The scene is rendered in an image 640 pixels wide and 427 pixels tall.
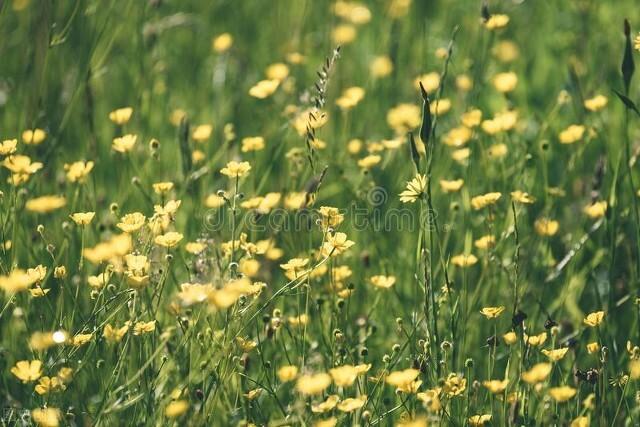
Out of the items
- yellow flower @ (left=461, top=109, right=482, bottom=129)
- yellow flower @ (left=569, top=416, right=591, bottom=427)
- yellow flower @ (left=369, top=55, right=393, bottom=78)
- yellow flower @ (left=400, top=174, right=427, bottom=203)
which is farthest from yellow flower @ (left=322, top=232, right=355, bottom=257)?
yellow flower @ (left=369, top=55, right=393, bottom=78)

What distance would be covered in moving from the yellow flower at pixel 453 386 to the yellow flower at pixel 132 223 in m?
0.76

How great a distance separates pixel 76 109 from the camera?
3496 mm

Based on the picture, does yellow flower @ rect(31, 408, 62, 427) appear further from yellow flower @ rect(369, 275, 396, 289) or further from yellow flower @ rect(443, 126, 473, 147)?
yellow flower @ rect(443, 126, 473, 147)

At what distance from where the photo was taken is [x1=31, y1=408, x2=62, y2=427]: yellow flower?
1662 millimetres

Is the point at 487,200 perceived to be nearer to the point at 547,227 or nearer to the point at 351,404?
the point at 547,227

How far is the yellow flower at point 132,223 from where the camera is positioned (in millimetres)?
2023

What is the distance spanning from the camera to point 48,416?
1716 mm

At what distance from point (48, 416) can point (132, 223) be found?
546 millimetres

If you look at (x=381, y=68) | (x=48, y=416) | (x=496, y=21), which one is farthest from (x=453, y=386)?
(x=381, y=68)

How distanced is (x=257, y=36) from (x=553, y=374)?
7.66 ft

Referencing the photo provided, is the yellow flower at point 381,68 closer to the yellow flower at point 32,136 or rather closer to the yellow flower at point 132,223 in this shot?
the yellow flower at point 32,136

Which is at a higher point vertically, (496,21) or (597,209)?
(496,21)

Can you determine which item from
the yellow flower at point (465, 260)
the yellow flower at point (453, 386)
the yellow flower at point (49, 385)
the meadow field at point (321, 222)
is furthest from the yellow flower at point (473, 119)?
the yellow flower at point (49, 385)

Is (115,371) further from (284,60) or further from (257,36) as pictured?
(257,36)
